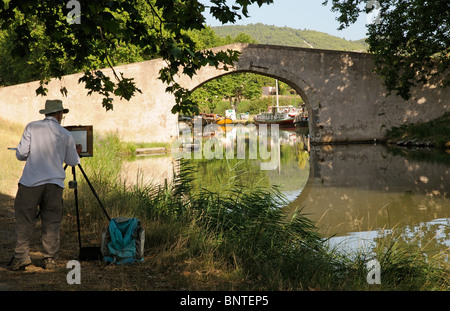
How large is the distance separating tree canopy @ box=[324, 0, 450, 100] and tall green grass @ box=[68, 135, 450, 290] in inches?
535

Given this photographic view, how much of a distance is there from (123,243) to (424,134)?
64.5 feet

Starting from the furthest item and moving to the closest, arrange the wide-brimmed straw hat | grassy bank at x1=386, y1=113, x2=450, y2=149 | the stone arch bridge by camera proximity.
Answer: the stone arch bridge < grassy bank at x1=386, y1=113, x2=450, y2=149 < the wide-brimmed straw hat

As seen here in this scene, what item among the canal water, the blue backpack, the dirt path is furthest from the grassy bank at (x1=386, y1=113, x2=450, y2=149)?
the dirt path

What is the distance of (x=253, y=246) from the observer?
5305 mm

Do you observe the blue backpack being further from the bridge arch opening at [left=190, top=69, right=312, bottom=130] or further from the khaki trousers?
the bridge arch opening at [left=190, top=69, right=312, bottom=130]

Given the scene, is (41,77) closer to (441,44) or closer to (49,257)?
(49,257)

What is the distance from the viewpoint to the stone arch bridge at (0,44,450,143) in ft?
74.8

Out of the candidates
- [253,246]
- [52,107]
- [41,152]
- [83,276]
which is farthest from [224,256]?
[52,107]

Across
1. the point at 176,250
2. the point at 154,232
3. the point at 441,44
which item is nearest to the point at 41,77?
the point at 154,232

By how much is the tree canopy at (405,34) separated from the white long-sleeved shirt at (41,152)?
15.8m

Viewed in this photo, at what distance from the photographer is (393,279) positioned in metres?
4.66

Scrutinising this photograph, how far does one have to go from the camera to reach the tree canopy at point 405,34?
17719 mm

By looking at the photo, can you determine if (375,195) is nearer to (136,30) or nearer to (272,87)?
(136,30)

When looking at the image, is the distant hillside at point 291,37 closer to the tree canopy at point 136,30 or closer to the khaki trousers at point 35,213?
the tree canopy at point 136,30
